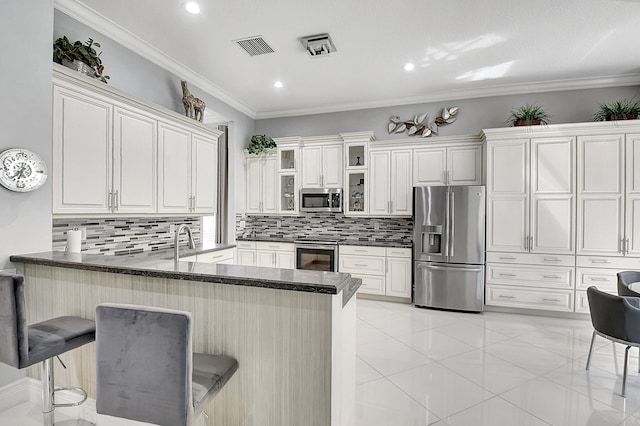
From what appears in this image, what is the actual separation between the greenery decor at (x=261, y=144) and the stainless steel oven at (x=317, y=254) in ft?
5.48

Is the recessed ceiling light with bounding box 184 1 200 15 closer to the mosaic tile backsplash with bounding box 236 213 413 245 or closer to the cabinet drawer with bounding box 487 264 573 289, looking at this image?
the mosaic tile backsplash with bounding box 236 213 413 245

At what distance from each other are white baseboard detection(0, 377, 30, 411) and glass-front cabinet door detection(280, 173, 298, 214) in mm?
3763

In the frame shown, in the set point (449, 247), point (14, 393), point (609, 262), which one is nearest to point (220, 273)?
point (14, 393)

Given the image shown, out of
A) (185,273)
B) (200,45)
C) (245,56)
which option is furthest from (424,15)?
(185,273)

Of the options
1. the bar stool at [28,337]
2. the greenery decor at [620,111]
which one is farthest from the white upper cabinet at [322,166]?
the bar stool at [28,337]

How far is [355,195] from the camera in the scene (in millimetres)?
5176

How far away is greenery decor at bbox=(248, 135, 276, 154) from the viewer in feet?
17.8

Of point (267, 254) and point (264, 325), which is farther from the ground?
point (264, 325)

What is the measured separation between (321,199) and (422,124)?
6.50 ft

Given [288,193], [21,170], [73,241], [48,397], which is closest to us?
[48,397]

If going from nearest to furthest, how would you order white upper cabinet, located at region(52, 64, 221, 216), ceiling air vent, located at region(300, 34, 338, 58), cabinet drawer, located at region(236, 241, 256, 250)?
1. white upper cabinet, located at region(52, 64, 221, 216)
2. ceiling air vent, located at region(300, 34, 338, 58)
3. cabinet drawer, located at region(236, 241, 256, 250)

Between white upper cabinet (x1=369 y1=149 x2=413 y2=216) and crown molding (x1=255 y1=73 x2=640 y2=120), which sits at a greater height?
crown molding (x1=255 y1=73 x2=640 y2=120)

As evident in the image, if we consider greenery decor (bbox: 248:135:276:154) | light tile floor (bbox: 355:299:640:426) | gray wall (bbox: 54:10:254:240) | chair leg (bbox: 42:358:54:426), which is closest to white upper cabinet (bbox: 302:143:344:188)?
greenery decor (bbox: 248:135:276:154)

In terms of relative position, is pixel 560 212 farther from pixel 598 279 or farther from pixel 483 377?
pixel 483 377
